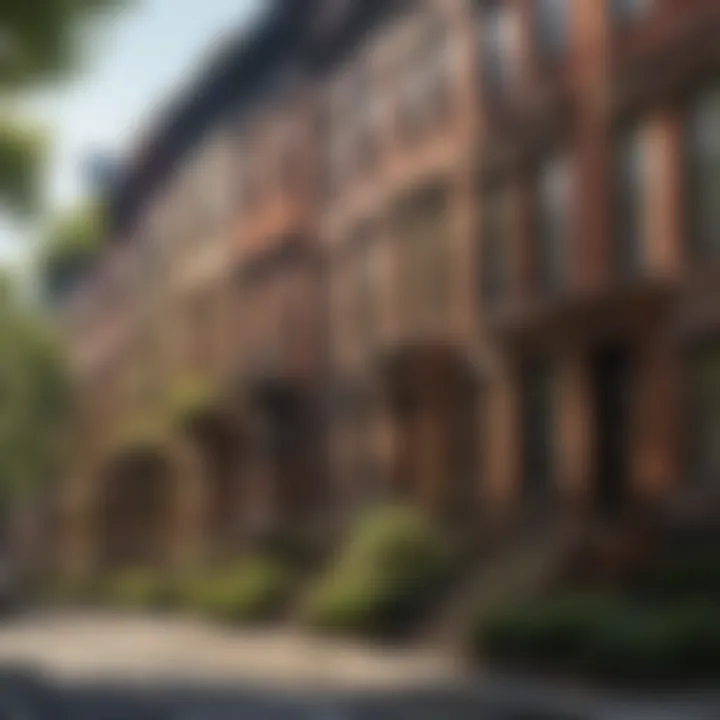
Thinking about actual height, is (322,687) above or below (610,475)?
below

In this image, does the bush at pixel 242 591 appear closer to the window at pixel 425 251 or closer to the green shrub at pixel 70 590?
the green shrub at pixel 70 590

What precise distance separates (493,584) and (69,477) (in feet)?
6.02

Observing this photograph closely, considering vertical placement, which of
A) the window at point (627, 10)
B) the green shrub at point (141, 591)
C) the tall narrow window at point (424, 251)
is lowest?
the green shrub at point (141, 591)

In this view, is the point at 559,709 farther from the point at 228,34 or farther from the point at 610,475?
the point at 228,34

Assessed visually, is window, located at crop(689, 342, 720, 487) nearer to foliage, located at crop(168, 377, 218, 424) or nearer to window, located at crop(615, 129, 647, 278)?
window, located at crop(615, 129, 647, 278)

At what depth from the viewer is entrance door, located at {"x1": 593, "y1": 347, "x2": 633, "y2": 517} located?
6.52 m

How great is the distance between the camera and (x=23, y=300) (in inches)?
217

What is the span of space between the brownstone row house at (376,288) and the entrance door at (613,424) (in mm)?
19

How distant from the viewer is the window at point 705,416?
280 inches

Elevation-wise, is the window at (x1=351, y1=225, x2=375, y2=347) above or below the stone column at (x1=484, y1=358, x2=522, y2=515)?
above

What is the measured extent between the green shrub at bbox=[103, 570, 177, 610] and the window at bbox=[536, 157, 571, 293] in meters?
2.29

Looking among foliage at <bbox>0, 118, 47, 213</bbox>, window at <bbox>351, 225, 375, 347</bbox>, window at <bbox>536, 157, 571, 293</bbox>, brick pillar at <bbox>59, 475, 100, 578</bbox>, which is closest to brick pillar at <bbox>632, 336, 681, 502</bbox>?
window at <bbox>536, 157, 571, 293</bbox>

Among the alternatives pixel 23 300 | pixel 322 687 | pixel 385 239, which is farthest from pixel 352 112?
pixel 322 687

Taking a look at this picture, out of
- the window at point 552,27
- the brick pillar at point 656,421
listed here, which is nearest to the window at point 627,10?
the window at point 552,27
